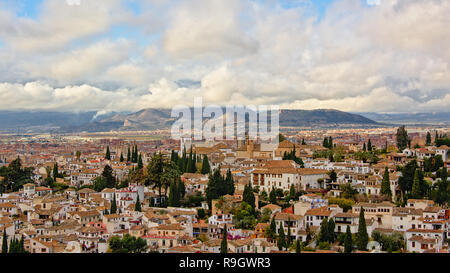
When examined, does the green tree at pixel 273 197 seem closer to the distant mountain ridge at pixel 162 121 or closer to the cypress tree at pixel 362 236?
the cypress tree at pixel 362 236

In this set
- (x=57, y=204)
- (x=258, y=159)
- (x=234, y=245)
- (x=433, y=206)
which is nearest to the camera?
(x=234, y=245)

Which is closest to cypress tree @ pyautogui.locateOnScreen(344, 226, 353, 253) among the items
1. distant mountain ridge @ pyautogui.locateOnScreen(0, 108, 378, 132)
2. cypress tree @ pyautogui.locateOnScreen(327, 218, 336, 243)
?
cypress tree @ pyautogui.locateOnScreen(327, 218, 336, 243)

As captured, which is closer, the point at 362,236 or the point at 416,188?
the point at 362,236

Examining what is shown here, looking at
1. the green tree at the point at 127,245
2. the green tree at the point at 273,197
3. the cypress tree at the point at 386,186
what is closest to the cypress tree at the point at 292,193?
the green tree at the point at 273,197

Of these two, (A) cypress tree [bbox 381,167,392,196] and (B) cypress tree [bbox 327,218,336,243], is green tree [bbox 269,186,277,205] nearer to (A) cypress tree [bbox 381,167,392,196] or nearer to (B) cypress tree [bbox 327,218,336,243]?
(B) cypress tree [bbox 327,218,336,243]

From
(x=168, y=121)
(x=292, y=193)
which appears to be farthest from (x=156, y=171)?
(x=168, y=121)

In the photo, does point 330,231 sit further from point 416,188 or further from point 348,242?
point 416,188

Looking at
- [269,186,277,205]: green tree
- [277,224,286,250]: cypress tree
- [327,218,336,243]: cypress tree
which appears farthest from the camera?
[269,186,277,205]: green tree

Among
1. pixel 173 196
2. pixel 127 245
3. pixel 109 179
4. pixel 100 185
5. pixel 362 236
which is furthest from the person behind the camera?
pixel 109 179

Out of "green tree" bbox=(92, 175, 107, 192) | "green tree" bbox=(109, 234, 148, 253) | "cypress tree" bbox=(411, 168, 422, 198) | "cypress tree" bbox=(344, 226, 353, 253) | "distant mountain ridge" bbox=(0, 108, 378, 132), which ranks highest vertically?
"distant mountain ridge" bbox=(0, 108, 378, 132)

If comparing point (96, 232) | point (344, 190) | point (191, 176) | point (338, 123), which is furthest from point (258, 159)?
point (338, 123)
